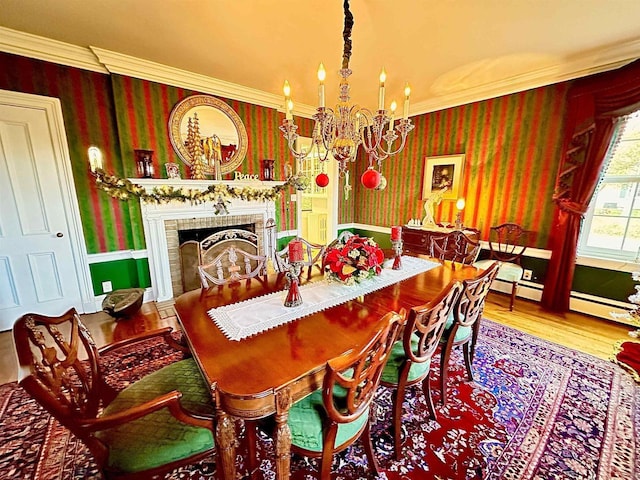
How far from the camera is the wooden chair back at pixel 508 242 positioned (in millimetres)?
3188

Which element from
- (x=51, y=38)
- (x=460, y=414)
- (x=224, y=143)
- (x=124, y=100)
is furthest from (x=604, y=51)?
(x=51, y=38)

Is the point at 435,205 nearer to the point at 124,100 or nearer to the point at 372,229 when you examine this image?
the point at 372,229

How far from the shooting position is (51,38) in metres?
2.34

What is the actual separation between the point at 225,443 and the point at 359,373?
54 cm

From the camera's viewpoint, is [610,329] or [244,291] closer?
[244,291]

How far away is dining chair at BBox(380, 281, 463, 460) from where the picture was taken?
121 centimetres

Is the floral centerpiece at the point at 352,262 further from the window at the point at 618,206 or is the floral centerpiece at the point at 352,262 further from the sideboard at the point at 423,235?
the window at the point at 618,206

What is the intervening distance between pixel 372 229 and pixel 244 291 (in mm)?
3757

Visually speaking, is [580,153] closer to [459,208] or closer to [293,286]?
[459,208]

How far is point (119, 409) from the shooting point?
1.10 metres

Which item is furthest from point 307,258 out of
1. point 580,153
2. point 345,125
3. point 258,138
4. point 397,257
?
point 580,153

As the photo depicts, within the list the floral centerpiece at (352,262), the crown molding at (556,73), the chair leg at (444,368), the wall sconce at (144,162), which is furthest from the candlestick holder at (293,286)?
the crown molding at (556,73)

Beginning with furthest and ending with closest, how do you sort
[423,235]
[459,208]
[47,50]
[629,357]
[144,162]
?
1. [423,235]
2. [459,208]
3. [144,162]
4. [47,50]
5. [629,357]

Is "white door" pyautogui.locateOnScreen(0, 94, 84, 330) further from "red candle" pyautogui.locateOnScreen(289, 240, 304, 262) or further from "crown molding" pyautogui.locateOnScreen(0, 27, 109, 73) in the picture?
"red candle" pyautogui.locateOnScreen(289, 240, 304, 262)
